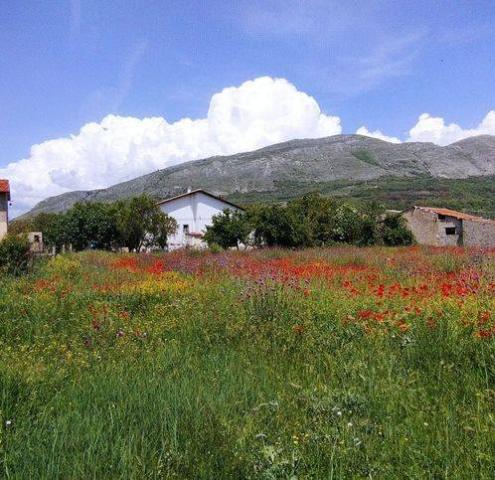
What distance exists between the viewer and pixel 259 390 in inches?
149

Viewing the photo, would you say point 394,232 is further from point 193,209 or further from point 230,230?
point 193,209

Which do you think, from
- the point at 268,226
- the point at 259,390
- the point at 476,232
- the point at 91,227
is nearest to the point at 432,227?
the point at 476,232

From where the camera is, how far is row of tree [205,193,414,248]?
32.0m

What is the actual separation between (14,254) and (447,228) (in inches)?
1535

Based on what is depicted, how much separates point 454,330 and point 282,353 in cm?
190

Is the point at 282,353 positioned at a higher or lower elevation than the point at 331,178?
lower

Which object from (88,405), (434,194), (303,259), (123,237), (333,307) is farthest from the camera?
(434,194)

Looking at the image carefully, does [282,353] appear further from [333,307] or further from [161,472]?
[161,472]

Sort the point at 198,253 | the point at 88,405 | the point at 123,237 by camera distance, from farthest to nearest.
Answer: the point at 123,237 → the point at 198,253 → the point at 88,405

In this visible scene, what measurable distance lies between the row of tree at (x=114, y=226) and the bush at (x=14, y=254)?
21.7 meters

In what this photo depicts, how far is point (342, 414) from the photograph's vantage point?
3.15 meters

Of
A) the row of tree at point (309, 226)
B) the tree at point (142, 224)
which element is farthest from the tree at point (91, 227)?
the row of tree at point (309, 226)

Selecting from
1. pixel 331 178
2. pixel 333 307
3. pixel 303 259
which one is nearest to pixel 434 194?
pixel 331 178

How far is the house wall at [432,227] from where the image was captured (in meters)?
43.0
